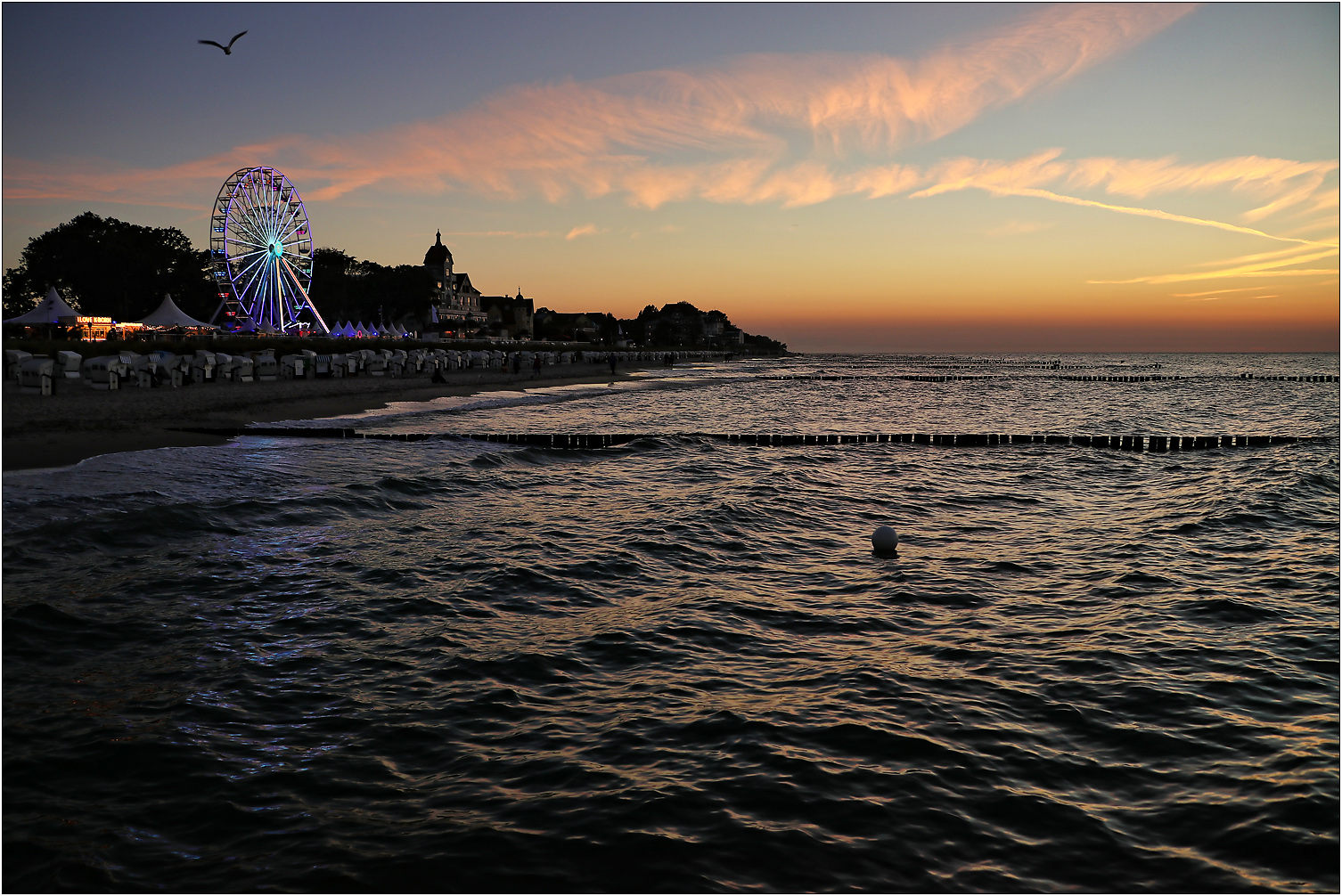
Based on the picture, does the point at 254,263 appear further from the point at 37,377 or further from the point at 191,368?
the point at 37,377

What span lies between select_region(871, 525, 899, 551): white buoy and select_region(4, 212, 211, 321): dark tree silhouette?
86058 mm

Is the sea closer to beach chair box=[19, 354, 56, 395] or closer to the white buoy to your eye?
the white buoy

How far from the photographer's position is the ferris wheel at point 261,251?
64750 millimetres

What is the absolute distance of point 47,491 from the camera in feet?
42.3

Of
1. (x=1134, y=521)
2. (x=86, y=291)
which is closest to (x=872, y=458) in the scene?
(x=1134, y=521)

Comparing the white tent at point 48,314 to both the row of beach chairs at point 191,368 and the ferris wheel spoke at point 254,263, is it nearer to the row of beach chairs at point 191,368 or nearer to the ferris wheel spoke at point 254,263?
the row of beach chairs at point 191,368

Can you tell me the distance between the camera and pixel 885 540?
458 inches

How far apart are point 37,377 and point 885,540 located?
31.1 metres

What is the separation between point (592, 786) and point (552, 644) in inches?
108

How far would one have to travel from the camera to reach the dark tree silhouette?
7981 cm

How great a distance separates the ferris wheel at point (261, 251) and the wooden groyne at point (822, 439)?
52367 mm

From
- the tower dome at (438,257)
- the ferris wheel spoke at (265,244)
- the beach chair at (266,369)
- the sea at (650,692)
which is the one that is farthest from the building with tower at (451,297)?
the sea at (650,692)

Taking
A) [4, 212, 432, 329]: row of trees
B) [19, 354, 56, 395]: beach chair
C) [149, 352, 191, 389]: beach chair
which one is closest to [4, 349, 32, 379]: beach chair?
[19, 354, 56, 395]: beach chair

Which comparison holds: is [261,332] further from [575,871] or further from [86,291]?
[575,871]
